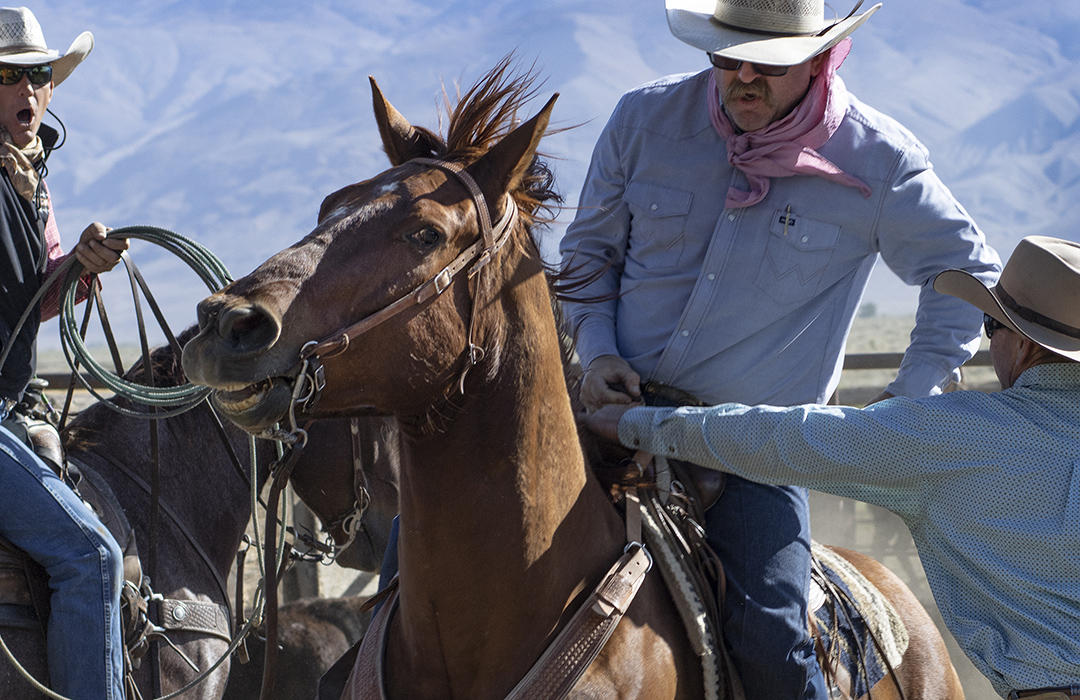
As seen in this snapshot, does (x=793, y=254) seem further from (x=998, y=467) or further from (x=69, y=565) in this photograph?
(x=69, y=565)

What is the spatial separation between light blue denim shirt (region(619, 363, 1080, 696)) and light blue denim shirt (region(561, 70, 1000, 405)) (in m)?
0.64

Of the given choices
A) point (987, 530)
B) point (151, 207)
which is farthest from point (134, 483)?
point (151, 207)

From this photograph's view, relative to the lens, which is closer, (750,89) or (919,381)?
(750,89)

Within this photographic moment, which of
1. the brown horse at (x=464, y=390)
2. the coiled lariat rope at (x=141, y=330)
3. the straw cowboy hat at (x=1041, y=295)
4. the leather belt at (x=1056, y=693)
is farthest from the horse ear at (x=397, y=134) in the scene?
the leather belt at (x=1056, y=693)

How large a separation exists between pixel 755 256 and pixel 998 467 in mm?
1065

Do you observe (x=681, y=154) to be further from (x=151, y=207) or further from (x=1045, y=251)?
(x=151, y=207)

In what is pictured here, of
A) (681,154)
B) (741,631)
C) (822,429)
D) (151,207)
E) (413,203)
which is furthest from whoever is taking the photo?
(151,207)

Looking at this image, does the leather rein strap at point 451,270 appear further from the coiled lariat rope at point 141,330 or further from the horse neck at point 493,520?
the coiled lariat rope at point 141,330

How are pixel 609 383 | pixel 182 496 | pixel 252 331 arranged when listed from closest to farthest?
pixel 252 331 → pixel 609 383 → pixel 182 496

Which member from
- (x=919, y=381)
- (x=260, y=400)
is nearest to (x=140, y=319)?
(x=260, y=400)

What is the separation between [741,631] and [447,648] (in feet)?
2.68

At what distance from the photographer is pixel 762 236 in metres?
3.33

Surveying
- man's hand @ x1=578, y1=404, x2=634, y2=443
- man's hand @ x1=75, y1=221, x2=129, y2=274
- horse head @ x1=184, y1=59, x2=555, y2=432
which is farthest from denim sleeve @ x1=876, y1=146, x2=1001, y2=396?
man's hand @ x1=75, y1=221, x2=129, y2=274

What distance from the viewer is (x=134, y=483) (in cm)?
424
